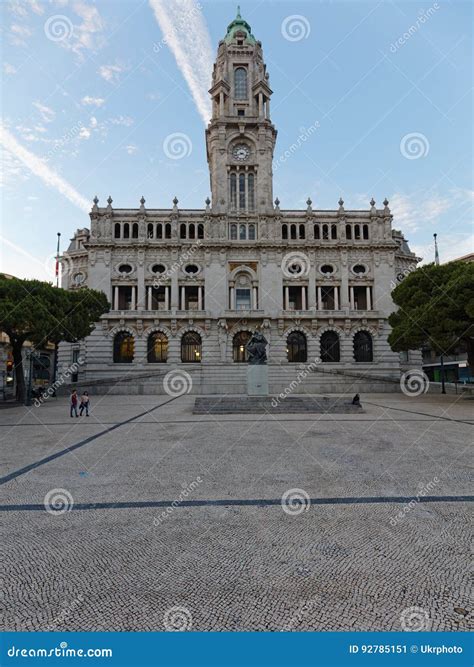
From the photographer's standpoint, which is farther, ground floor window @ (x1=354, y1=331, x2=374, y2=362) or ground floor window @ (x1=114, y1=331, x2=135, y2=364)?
ground floor window @ (x1=354, y1=331, x2=374, y2=362)

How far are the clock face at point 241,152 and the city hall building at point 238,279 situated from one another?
0.51 feet

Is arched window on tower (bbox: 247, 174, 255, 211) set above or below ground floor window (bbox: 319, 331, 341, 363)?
above

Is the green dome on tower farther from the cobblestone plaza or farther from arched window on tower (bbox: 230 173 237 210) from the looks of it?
the cobblestone plaza

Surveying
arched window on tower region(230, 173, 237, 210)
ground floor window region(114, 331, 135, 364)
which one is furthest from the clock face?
ground floor window region(114, 331, 135, 364)

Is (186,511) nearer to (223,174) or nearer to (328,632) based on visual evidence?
(328,632)

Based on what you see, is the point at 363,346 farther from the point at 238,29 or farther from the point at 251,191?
the point at 238,29

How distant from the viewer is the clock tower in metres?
52.1

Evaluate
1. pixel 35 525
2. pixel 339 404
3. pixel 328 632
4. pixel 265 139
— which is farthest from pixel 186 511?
pixel 265 139

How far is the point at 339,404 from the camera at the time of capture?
942 inches

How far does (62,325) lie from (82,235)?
36.4 metres

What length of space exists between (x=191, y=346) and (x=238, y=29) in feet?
159

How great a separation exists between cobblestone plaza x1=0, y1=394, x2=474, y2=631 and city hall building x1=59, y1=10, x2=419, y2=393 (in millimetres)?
35296

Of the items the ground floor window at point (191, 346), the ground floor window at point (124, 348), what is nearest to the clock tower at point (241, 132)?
the ground floor window at point (191, 346)

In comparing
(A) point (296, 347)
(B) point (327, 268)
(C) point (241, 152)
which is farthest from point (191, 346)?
(C) point (241, 152)
